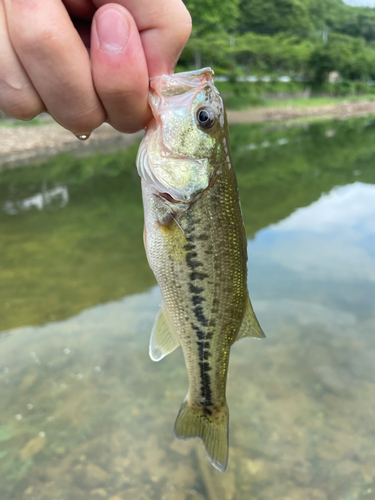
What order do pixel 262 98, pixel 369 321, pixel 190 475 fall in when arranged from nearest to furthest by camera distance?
pixel 190 475, pixel 369 321, pixel 262 98

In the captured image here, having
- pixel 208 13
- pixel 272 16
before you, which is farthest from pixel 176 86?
pixel 272 16

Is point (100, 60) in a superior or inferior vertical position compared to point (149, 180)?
superior

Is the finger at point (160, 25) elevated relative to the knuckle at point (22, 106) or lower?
elevated

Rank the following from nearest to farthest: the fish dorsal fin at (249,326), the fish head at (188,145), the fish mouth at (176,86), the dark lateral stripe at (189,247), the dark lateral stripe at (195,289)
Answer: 1. the fish mouth at (176,86)
2. the fish head at (188,145)
3. the dark lateral stripe at (189,247)
4. the dark lateral stripe at (195,289)
5. the fish dorsal fin at (249,326)

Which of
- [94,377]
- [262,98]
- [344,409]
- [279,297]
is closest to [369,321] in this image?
[279,297]

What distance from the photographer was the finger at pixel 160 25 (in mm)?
1487

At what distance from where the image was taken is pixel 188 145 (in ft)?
6.84

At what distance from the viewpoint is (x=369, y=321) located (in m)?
6.21

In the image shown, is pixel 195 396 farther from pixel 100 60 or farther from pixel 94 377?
pixel 94 377

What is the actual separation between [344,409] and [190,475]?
6.97 feet

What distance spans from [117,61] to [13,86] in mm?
435

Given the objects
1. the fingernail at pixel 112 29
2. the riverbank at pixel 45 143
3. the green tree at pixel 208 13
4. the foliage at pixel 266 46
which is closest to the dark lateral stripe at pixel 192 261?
the fingernail at pixel 112 29

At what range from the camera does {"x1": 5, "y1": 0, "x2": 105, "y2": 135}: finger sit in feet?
4.46

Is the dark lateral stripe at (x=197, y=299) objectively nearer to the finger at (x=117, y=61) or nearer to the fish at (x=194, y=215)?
the fish at (x=194, y=215)
